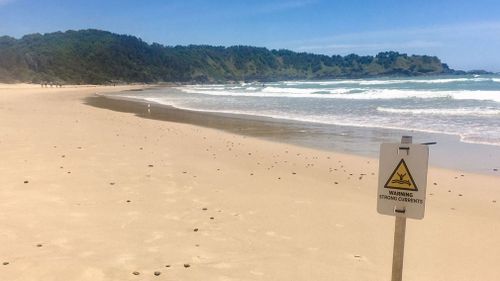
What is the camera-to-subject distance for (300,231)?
541 cm

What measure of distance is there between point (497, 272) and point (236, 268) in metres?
2.42

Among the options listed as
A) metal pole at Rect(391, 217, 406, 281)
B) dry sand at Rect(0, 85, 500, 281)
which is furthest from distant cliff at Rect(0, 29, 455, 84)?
metal pole at Rect(391, 217, 406, 281)

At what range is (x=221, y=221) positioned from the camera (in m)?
5.67

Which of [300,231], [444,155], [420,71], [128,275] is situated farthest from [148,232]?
[420,71]

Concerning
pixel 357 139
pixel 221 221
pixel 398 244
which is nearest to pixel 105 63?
pixel 357 139

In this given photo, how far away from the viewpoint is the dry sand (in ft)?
14.3

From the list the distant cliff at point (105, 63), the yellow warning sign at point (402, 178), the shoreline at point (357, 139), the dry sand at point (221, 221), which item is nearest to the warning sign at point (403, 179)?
the yellow warning sign at point (402, 178)

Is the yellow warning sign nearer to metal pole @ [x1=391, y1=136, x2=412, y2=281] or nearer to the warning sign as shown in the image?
the warning sign

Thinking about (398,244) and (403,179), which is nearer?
(403,179)

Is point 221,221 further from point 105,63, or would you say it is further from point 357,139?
point 105,63

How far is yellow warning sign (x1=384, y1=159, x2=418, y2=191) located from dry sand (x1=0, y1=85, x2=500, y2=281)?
5.89 ft

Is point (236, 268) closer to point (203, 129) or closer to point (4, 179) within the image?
point (4, 179)

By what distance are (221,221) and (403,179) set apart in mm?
3311

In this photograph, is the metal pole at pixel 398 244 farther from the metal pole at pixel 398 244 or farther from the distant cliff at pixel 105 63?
the distant cliff at pixel 105 63
